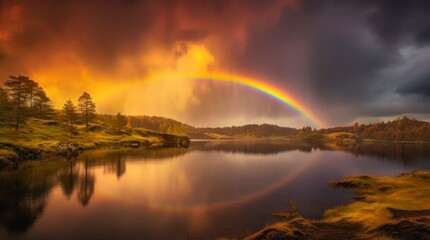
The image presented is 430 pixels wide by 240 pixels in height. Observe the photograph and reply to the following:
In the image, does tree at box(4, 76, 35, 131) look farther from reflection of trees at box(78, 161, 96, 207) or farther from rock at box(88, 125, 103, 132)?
reflection of trees at box(78, 161, 96, 207)

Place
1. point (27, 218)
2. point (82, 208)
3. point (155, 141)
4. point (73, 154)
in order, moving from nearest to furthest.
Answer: point (27, 218) → point (82, 208) → point (73, 154) → point (155, 141)

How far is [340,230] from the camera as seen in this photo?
79.1ft

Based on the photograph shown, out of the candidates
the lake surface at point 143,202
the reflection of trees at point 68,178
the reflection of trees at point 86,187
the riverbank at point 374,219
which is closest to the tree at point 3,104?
the lake surface at point 143,202

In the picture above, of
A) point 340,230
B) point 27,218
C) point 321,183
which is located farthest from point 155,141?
Result: point 340,230

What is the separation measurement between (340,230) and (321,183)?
34.1 metres

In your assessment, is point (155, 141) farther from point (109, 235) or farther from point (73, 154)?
point (109, 235)

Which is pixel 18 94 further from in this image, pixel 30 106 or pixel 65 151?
pixel 65 151

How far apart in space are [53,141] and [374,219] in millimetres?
104998

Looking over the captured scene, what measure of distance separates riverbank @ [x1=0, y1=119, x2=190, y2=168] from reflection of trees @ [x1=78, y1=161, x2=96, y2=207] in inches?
949

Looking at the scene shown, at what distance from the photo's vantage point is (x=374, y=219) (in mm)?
26938

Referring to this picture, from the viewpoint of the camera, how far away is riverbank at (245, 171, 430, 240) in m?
21.0

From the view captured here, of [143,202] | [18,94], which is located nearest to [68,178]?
[143,202]

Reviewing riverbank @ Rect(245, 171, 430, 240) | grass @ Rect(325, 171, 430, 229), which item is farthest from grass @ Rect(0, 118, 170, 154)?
grass @ Rect(325, 171, 430, 229)

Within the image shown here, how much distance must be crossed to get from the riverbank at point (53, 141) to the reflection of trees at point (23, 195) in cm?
1495
